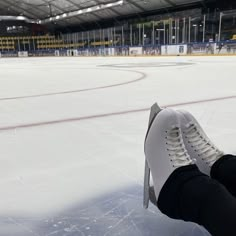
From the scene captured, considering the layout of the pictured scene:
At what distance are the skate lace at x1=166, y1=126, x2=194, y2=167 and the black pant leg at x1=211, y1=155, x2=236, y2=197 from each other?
0.08m

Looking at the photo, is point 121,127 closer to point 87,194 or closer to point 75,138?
point 75,138

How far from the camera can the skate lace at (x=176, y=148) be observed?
70cm

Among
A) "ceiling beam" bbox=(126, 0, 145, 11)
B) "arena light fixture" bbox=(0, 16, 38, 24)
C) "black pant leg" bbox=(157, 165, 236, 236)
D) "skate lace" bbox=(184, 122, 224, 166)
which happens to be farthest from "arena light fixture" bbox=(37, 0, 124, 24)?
"black pant leg" bbox=(157, 165, 236, 236)

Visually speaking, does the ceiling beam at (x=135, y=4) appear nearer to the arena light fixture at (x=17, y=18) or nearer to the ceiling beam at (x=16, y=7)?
the ceiling beam at (x=16, y=7)

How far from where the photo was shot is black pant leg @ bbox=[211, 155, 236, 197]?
701 mm

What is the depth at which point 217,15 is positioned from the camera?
13.9 meters

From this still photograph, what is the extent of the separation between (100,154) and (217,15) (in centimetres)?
1426

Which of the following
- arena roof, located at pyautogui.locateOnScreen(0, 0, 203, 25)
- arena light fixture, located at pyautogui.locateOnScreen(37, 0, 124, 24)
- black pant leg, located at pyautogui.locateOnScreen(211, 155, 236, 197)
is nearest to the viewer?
black pant leg, located at pyautogui.locateOnScreen(211, 155, 236, 197)

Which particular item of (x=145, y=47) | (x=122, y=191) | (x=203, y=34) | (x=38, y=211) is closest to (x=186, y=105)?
(x=122, y=191)

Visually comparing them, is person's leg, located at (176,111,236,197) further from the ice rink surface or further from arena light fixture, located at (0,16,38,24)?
arena light fixture, located at (0,16,38,24)

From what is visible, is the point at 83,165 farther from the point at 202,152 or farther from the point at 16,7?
the point at 16,7

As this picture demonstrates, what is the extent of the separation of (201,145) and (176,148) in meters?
0.09

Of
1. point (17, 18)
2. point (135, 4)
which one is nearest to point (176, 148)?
point (135, 4)

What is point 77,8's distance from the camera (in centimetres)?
2309
